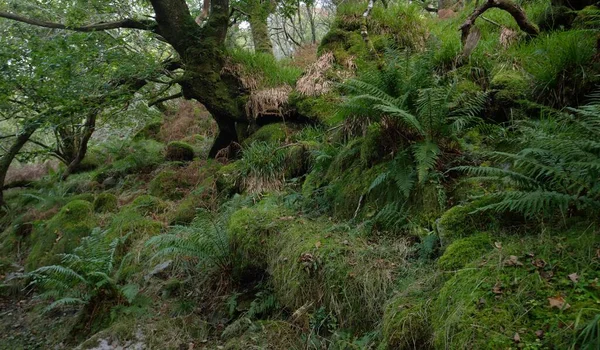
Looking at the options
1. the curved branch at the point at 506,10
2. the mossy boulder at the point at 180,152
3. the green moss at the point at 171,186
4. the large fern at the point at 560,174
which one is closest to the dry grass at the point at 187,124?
the mossy boulder at the point at 180,152

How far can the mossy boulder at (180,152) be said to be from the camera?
373 inches

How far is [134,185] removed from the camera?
9.02m

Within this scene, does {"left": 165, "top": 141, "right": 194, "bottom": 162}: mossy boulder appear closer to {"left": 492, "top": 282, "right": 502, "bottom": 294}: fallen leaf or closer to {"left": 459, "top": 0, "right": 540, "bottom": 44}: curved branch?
{"left": 459, "top": 0, "right": 540, "bottom": 44}: curved branch

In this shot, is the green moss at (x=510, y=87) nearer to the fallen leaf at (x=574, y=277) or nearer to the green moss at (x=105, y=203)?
the fallen leaf at (x=574, y=277)

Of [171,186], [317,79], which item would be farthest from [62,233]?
[317,79]

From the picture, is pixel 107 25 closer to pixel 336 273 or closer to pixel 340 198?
pixel 340 198

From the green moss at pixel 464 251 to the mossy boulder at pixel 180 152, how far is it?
7712 millimetres

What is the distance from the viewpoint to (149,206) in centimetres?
699

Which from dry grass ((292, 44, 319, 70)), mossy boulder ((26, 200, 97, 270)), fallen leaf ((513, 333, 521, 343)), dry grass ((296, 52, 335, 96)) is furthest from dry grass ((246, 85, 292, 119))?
fallen leaf ((513, 333, 521, 343))

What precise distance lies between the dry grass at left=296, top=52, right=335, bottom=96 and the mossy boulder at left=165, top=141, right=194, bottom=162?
372 centimetres

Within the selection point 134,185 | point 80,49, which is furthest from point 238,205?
point 134,185

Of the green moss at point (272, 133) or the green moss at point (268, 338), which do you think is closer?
the green moss at point (268, 338)

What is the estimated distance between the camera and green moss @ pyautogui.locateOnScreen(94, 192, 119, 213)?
7.79 meters

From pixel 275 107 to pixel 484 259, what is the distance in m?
5.26
